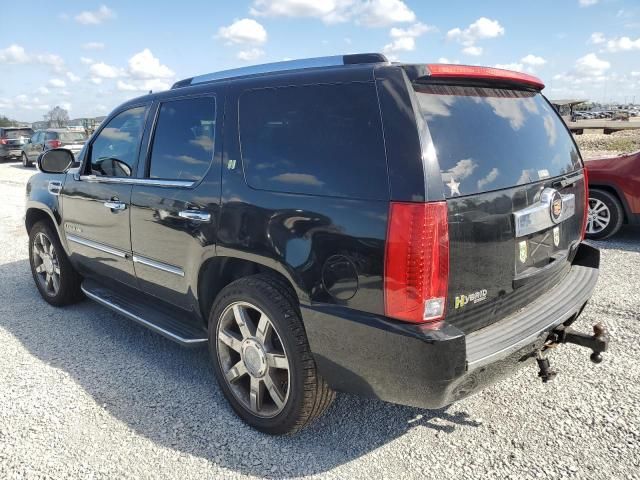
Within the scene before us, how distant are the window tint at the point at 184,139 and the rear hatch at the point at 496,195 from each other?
4.61 ft

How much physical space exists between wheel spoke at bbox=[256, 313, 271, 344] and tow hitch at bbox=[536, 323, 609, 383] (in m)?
1.43

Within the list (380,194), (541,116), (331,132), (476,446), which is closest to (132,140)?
(331,132)

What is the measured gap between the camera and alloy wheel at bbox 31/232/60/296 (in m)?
4.88

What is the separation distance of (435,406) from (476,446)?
570mm

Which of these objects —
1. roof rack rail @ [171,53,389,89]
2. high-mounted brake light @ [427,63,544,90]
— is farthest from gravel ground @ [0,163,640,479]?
roof rack rail @ [171,53,389,89]

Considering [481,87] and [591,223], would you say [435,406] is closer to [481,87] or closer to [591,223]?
[481,87]

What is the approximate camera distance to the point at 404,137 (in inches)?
84.3

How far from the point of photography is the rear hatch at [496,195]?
223 cm

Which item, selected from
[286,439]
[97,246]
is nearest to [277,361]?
[286,439]

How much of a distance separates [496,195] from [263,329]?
4.53ft

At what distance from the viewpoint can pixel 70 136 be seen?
71.4ft

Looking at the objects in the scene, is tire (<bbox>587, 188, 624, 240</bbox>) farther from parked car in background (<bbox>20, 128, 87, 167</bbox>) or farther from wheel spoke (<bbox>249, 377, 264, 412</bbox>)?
parked car in background (<bbox>20, 128, 87, 167</bbox>)

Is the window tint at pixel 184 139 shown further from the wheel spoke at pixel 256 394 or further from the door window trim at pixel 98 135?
the wheel spoke at pixel 256 394

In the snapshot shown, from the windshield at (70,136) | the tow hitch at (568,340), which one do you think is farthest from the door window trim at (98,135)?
the windshield at (70,136)
